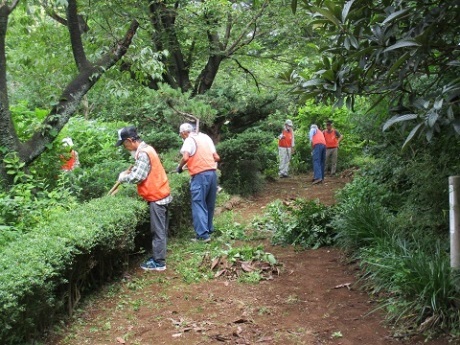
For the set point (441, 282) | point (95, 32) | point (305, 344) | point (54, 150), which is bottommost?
point (305, 344)

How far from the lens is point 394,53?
381 cm

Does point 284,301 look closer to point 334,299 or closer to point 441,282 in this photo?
point 334,299

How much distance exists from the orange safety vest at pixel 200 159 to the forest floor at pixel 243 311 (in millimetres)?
1681

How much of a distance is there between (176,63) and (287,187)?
493cm

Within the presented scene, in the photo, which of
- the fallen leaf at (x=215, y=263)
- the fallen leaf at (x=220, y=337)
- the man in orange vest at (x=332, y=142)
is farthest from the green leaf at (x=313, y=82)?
the man in orange vest at (x=332, y=142)

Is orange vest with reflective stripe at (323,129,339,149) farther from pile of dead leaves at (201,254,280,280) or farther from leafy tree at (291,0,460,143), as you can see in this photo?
leafy tree at (291,0,460,143)

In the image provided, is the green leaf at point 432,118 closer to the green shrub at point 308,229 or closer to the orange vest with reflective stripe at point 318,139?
the green shrub at point 308,229

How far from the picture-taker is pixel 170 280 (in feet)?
20.2

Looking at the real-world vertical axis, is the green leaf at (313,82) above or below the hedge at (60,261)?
above

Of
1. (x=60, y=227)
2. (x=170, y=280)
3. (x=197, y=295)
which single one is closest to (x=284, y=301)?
(x=197, y=295)

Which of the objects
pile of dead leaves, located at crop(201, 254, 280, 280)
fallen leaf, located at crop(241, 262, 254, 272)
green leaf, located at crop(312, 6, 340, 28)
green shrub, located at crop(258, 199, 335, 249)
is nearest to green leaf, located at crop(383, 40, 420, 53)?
green leaf, located at crop(312, 6, 340, 28)

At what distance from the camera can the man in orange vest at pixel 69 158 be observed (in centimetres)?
812

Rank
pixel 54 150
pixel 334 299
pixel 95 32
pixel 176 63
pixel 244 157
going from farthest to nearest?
pixel 176 63 < pixel 244 157 < pixel 95 32 < pixel 54 150 < pixel 334 299

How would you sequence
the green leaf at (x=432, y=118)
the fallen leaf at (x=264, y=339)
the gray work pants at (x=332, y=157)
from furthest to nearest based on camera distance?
the gray work pants at (x=332, y=157) < the fallen leaf at (x=264, y=339) < the green leaf at (x=432, y=118)
